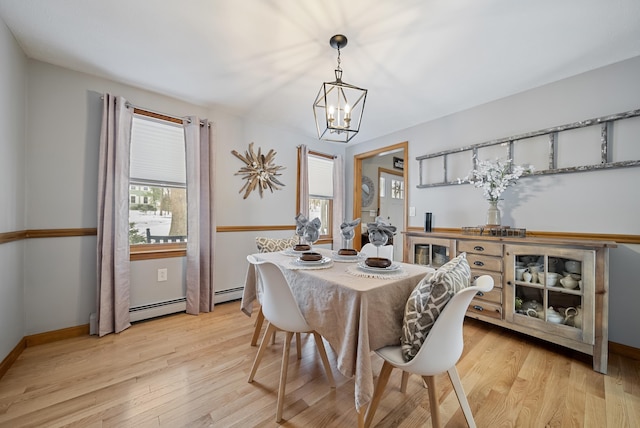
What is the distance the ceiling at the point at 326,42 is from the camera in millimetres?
1522

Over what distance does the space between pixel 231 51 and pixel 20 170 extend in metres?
1.94

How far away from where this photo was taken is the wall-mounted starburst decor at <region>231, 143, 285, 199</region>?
326 cm

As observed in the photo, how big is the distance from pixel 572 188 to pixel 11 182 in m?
4.56

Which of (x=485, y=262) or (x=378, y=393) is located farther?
(x=485, y=262)

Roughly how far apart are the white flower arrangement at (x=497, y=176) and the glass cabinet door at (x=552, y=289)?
58cm

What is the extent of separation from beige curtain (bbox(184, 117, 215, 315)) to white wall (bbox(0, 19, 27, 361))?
1.21 m

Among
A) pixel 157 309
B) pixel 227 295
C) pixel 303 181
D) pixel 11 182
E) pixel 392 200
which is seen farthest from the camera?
pixel 392 200

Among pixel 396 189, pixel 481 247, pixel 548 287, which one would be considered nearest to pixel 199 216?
pixel 481 247

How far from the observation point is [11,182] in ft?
5.92

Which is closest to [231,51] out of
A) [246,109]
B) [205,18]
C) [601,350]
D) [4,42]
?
[205,18]

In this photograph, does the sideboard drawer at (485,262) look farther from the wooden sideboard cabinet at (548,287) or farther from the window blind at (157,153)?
the window blind at (157,153)

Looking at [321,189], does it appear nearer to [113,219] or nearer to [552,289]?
[113,219]

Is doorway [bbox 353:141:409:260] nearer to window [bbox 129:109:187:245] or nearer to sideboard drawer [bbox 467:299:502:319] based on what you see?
sideboard drawer [bbox 467:299:502:319]

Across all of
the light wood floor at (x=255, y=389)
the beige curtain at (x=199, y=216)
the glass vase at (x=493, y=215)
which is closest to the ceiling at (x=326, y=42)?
the beige curtain at (x=199, y=216)
